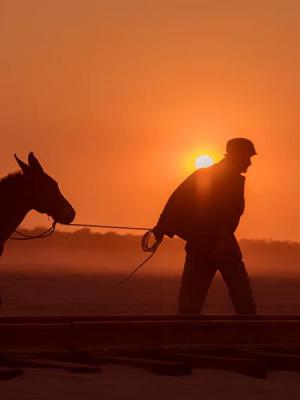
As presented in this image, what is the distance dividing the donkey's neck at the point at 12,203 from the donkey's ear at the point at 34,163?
19cm

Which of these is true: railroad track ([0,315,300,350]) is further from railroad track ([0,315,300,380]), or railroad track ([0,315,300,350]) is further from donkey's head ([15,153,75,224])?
donkey's head ([15,153,75,224])

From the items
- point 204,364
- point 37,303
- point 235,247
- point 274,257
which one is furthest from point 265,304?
point 274,257

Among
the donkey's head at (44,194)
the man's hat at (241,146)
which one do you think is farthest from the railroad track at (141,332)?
the man's hat at (241,146)

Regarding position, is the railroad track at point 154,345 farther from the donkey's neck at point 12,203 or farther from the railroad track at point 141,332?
the donkey's neck at point 12,203

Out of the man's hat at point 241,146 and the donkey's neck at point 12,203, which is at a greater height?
the man's hat at point 241,146

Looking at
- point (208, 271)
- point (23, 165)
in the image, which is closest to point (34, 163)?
point (23, 165)

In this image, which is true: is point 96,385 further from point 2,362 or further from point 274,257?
point 274,257

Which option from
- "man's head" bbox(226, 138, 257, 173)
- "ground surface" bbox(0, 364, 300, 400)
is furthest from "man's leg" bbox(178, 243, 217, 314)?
"ground surface" bbox(0, 364, 300, 400)

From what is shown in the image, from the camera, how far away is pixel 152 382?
8930 mm

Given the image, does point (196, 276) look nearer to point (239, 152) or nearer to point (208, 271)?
point (208, 271)

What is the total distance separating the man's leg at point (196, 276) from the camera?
12.6 meters

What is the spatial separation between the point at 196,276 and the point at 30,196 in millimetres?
2145

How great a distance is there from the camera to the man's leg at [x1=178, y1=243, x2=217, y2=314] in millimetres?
12633

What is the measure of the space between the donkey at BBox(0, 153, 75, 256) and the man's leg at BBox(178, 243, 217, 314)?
161 cm
